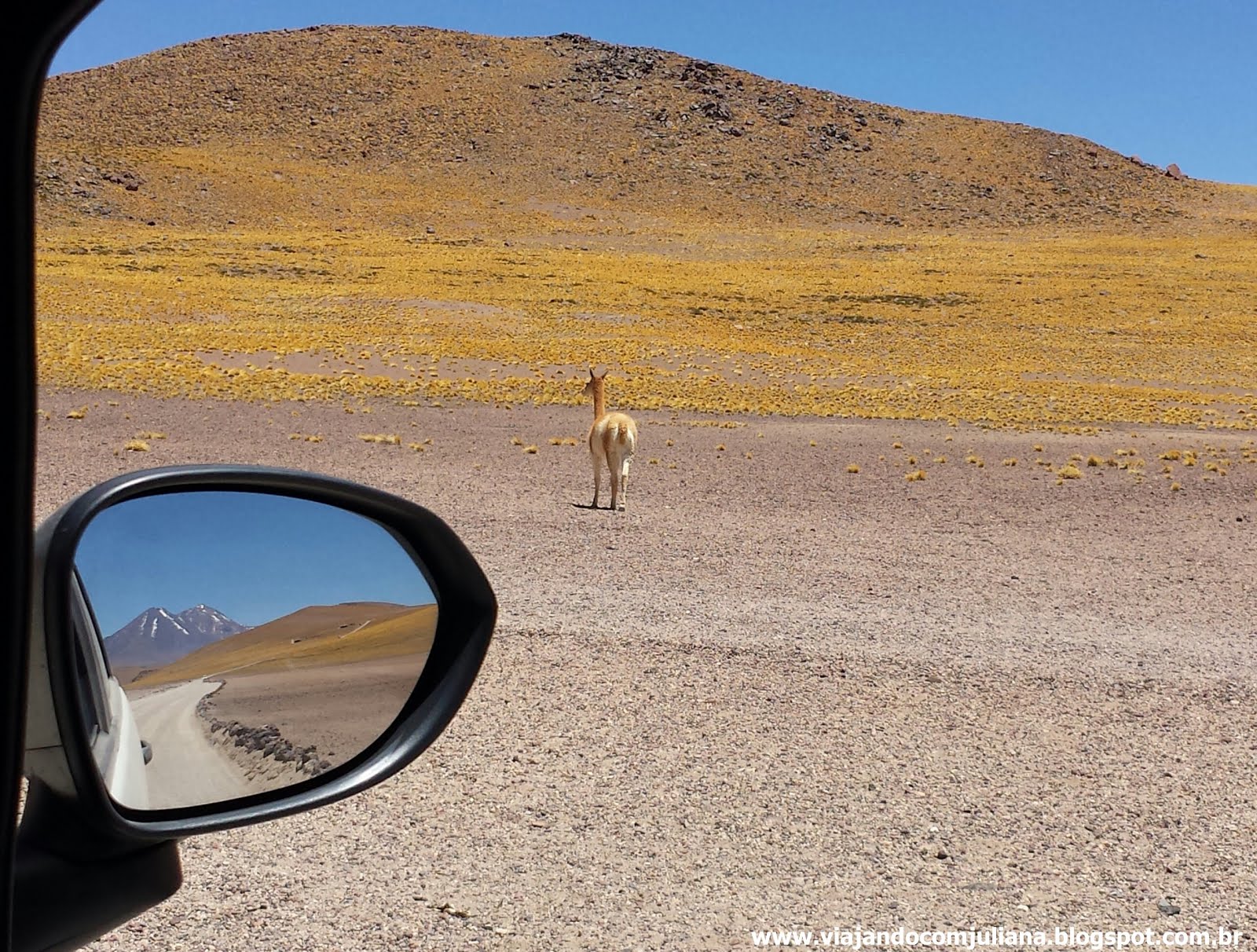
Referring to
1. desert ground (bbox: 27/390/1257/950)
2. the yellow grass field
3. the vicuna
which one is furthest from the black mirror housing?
the yellow grass field

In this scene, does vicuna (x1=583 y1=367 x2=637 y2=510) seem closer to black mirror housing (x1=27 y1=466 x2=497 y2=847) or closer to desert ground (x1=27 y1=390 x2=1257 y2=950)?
desert ground (x1=27 y1=390 x2=1257 y2=950)

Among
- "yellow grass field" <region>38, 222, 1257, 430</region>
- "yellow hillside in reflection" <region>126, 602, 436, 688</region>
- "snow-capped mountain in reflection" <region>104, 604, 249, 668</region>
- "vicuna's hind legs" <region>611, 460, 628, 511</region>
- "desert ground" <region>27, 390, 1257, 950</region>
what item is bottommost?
"desert ground" <region>27, 390, 1257, 950</region>

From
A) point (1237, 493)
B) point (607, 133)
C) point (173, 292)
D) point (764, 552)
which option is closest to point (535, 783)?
point (764, 552)

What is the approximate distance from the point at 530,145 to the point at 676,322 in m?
64.3

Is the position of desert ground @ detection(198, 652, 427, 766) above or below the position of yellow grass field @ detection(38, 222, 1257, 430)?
below

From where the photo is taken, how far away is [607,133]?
355 feet

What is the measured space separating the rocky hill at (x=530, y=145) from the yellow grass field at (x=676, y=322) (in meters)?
17.1

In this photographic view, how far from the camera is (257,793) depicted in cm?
213

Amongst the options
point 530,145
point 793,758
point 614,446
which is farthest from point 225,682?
point 530,145

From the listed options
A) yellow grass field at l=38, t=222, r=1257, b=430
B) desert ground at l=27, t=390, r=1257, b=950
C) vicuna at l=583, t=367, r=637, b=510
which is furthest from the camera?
yellow grass field at l=38, t=222, r=1257, b=430

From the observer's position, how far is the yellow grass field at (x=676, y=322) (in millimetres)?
29391

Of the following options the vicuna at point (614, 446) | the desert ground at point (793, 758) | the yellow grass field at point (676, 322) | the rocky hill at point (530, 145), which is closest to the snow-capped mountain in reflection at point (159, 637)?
the desert ground at point (793, 758)

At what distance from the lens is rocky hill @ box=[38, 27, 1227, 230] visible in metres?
89.1

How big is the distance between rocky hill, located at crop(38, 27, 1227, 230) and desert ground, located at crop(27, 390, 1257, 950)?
73.3m
